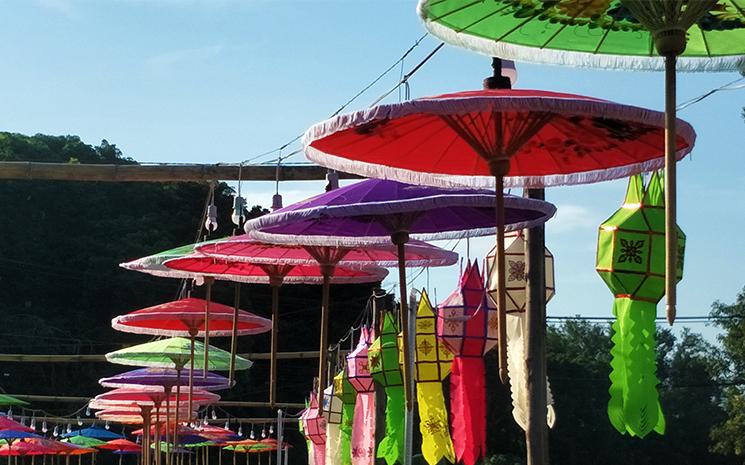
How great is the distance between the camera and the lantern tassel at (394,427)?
1312cm

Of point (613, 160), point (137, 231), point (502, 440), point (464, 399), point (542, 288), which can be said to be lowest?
point (502, 440)

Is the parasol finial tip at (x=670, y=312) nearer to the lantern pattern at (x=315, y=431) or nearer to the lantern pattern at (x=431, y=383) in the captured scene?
the lantern pattern at (x=431, y=383)

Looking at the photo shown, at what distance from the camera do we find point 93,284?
141 ft

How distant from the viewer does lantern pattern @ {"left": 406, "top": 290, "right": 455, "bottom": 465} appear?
11594 mm

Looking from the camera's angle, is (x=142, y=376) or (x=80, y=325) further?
(x=80, y=325)

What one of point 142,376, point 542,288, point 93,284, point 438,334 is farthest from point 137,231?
point 542,288

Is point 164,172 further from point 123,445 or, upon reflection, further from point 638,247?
point 123,445

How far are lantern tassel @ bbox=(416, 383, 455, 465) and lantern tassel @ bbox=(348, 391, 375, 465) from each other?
96.4 inches

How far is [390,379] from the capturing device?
12.9 m

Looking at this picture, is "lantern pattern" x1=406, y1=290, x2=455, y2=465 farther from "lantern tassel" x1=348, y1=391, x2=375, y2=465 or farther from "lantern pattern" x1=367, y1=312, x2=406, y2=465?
"lantern tassel" x1=348, y1=391, x2=375, y2=465

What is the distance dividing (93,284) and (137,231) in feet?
8.43

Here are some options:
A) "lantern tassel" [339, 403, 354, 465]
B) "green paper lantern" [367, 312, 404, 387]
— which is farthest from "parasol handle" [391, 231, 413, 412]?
"lantern tassel" [339, 403, 354, 465]

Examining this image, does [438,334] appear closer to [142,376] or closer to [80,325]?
[142,376]

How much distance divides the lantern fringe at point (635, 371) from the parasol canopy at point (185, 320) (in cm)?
458
